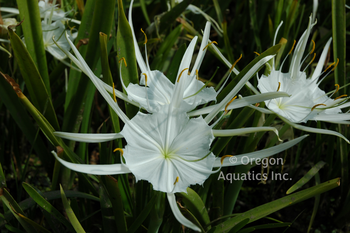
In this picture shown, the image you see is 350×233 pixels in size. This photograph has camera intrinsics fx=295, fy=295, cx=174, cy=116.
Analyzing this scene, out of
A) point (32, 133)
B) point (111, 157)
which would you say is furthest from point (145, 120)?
point (32, 133)

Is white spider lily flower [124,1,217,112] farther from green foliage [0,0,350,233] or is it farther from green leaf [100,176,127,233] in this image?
green leaf [100,176,127,233]

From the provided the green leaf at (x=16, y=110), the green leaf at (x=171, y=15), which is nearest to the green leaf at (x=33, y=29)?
the green leaf at (x=16, y=110)

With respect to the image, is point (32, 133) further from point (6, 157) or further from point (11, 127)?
point (6, 157)

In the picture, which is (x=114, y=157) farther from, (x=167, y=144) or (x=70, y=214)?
(x=167, y=144)

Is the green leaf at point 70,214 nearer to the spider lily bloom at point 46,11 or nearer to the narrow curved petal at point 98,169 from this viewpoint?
the narrow curved petal at point 98,169

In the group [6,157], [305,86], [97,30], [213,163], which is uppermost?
[97,30]

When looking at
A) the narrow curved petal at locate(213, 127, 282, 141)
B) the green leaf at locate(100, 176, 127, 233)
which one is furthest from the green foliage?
the narrow curved petal at locate(213, 127, 282, 141)
